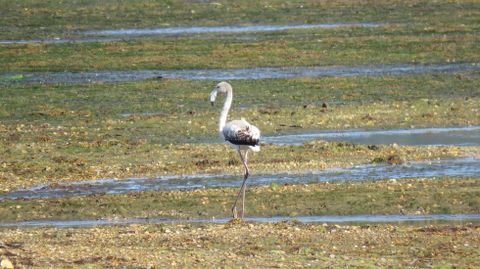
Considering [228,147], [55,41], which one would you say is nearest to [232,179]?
[228,147]

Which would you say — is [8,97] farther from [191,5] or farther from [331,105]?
[191,5]

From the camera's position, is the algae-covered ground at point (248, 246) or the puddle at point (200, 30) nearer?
the algae-covered ground at point (248, 246)

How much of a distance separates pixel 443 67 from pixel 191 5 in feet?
72.0

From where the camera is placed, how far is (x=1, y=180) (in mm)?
19906

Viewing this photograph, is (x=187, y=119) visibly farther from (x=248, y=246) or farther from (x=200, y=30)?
(x=200, y=30)

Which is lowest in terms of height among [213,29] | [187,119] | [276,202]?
[213,29]

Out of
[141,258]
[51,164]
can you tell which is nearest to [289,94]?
[51,164]

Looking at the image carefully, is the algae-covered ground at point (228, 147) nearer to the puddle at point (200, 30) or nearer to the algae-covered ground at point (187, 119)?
the algae-covered ground at point (187, 119)

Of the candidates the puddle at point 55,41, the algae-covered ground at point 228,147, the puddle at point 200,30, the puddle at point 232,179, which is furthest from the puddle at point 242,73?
the puddle at point 232,179

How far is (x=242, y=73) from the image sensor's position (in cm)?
3394

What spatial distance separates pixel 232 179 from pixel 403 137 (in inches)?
201

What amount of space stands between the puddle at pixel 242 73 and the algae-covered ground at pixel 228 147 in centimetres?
74

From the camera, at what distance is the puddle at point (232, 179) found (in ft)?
62.5

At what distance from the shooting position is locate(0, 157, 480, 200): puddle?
1906cm
